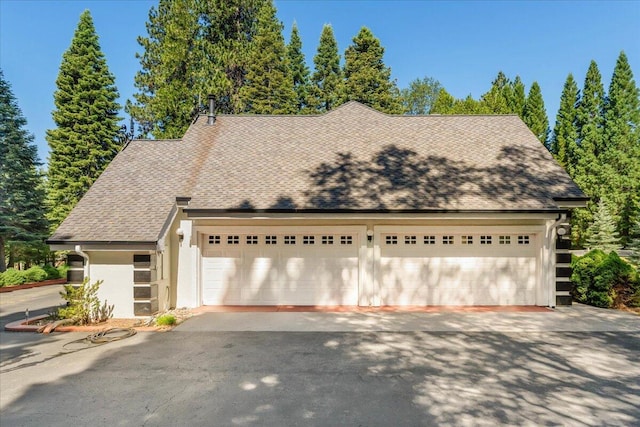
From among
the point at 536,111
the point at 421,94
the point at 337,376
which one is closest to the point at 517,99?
the point at 536,111

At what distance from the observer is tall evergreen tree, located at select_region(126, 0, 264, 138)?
2050 cm

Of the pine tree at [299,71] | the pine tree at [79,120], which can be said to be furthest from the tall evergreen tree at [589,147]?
the pine tree at [79,120]

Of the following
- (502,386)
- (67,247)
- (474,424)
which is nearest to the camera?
(474,424)

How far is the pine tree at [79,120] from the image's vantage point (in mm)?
20719

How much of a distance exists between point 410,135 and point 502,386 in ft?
29.9

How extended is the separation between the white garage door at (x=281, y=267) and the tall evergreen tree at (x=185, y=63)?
1328 centimetres

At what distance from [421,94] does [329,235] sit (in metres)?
36.5

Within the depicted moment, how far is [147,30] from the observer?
22156 mm

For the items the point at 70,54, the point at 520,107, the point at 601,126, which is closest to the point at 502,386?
the point at 70,54

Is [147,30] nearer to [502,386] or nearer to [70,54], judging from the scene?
[70,54]

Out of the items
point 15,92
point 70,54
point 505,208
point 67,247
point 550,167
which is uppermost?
point 70,54

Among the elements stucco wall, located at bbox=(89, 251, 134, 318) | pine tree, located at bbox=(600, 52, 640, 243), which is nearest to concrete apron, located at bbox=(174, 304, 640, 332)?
stucco wall, located at bbox=(89, 251, 134, 318)

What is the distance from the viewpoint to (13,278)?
14.3 metres

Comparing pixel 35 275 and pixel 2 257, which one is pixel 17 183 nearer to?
pixel 2 257
